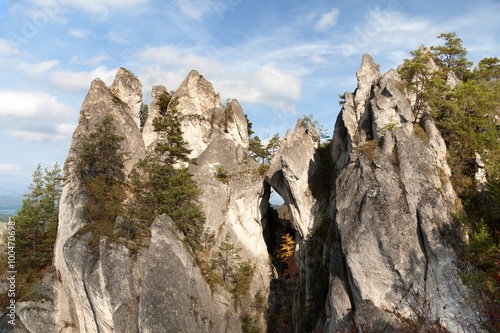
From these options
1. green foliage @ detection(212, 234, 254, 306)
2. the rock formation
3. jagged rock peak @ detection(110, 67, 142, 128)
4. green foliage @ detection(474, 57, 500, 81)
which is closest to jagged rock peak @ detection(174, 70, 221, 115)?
jagged rock peak @ detection(110, 67, 142, 128)

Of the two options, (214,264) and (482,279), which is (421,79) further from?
(214,264)

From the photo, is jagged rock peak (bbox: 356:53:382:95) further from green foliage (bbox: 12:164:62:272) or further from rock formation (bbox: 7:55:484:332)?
green foliage (bbox: 12:164:62:272)

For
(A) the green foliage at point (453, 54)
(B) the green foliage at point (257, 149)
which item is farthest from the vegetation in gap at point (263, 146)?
(A) the green foliage at point (453, 54)

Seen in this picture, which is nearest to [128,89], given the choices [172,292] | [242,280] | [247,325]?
[242,280]

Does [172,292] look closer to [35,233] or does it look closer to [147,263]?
[147,263]

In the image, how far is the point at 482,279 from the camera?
15.8m

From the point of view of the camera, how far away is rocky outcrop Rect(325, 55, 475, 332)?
17281mm

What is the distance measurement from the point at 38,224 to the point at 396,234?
113ft

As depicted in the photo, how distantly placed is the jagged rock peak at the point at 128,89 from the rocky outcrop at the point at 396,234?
94.5ft

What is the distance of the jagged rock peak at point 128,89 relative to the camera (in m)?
39.9

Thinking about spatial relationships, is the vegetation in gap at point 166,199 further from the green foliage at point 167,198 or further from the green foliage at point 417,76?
the green foliage at point 417,76

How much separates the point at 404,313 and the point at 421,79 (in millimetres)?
18115

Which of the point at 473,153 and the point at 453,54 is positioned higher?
the point at 453,54

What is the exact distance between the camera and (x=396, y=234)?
18.5 m
